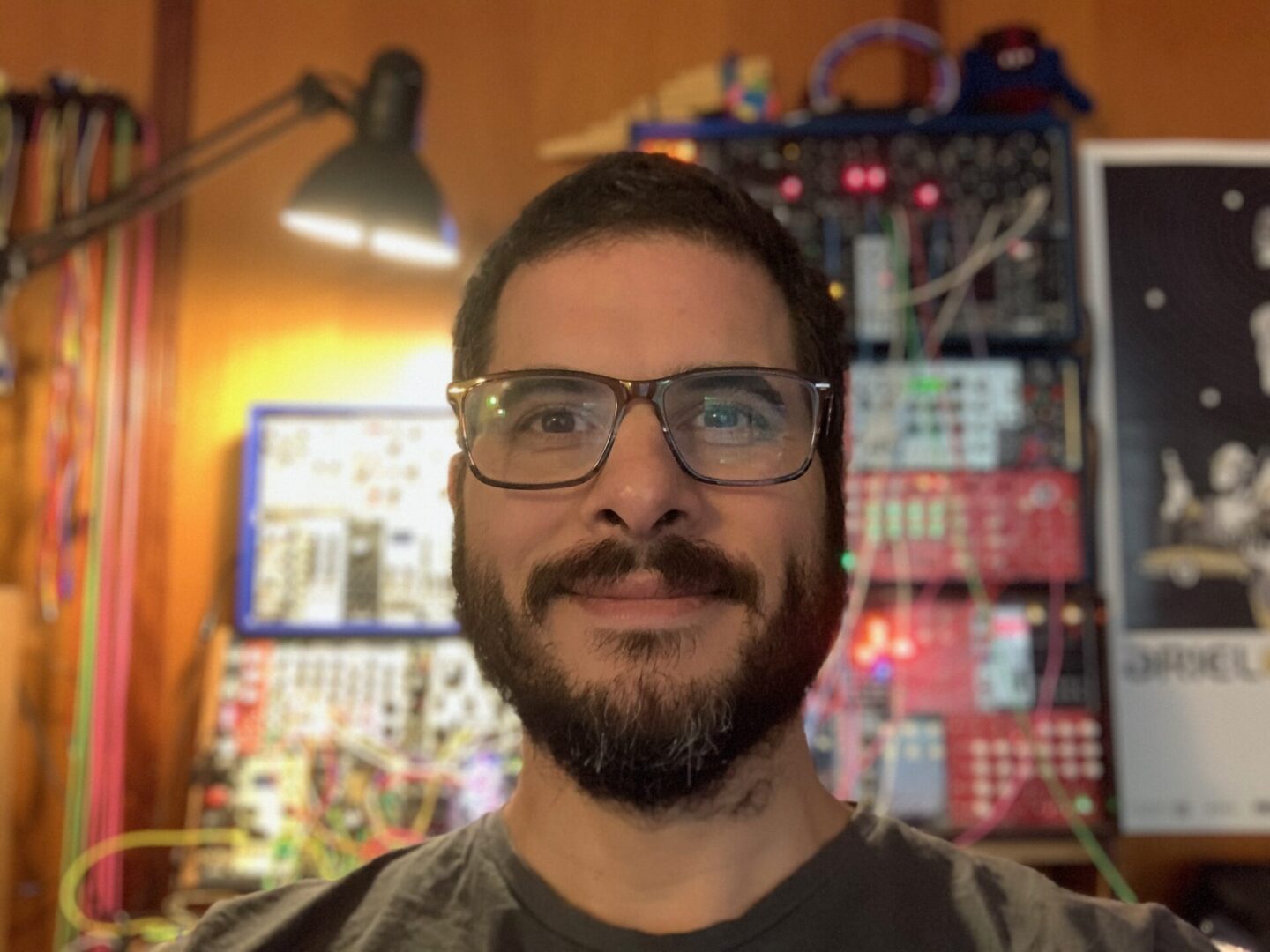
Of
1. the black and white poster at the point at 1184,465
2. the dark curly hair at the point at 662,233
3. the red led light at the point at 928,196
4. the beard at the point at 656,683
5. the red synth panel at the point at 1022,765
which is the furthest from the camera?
the black and white poster at the point at 1184,465

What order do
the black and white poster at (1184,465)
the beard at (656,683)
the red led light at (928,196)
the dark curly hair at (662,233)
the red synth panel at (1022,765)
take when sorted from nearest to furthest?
the beard at (656,683)
the dark curly hair at (662,233)
the red synth panel at (1022,765)
the red led light at (928,196)
the black and white poster at (1184,465)

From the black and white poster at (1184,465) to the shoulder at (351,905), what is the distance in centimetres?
135

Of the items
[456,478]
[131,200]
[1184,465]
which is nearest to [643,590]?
[456,478]

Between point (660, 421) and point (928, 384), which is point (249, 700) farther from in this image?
point (928, 384)

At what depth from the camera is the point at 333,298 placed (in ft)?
5.70

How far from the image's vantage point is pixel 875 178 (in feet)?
4.68

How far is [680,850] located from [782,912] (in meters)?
0.09

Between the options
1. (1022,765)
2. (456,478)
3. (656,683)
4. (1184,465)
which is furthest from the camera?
(1184,465)

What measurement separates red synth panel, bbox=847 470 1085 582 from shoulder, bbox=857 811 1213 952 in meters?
0.67

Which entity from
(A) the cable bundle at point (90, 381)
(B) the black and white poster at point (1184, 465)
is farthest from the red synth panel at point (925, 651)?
(A) the cable bundle at point (90, 381)

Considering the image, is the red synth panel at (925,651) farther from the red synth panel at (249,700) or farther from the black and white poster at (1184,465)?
the red synth panel at (249,700)

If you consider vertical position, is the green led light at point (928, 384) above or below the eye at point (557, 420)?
above

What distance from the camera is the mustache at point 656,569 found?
2.20 ft

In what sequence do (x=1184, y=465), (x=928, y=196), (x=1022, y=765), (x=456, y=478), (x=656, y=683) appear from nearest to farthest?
1. (x=656, y=683)
2. (x=456, y=478)
3. (x=1022, y=765)
4. (x=928, y=196)
5. (x=1184, y=465)
